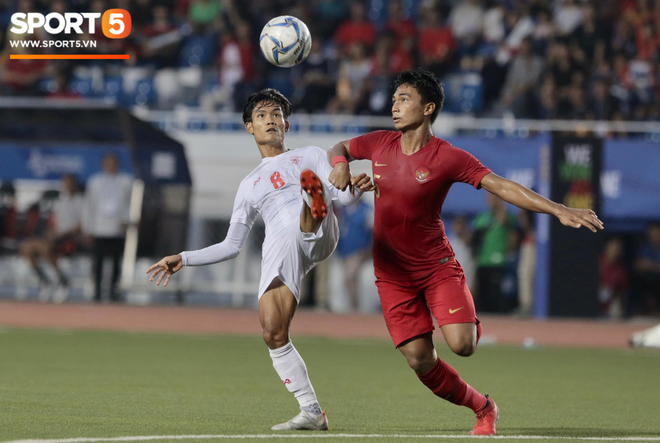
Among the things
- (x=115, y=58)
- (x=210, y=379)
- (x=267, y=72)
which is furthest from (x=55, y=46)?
(x=210, y=379)

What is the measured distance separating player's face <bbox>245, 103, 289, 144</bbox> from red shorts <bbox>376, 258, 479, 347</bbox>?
1.22m

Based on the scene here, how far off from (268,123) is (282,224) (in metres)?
0.71

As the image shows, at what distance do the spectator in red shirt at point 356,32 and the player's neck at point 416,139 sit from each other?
14781 mm

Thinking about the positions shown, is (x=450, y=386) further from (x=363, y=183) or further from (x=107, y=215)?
(x=107, y=215)

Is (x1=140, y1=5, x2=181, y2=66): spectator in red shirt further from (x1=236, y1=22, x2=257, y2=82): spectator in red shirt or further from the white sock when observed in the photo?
the white sock

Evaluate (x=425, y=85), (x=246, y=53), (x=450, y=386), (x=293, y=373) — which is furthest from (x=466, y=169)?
(x=246, y=53)

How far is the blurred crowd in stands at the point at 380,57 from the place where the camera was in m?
19.5

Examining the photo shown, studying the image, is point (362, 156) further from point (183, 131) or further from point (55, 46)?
point (55, 46)

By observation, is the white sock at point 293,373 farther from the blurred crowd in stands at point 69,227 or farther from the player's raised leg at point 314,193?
the blurred crowd in stands at point 69,227

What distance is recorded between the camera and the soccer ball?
26.7ft

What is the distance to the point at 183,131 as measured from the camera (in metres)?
19.6

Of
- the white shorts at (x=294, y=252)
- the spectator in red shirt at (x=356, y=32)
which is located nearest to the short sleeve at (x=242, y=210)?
the white shorts at (x=294, y=252)

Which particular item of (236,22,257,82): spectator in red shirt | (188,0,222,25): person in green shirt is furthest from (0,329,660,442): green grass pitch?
(188,0,222,25): person in green shirt

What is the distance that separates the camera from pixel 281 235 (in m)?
6.86
